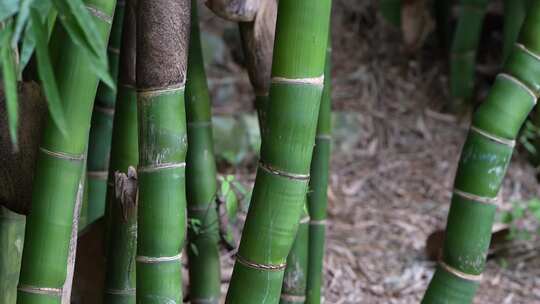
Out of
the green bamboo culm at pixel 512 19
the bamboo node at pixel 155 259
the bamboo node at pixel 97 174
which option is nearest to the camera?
the bamboo node at pixel 155 259

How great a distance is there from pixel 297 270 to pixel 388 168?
1312 mm

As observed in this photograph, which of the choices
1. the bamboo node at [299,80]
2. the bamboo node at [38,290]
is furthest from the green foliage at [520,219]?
the bamboo node at [38,290]

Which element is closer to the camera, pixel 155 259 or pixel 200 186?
pixel 155 259

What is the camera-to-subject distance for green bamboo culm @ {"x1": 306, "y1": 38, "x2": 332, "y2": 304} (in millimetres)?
1131

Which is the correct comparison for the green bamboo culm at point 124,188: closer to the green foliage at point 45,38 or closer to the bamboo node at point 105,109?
the bamboo node at point 105,109

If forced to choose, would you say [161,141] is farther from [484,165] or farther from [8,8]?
[484,165]

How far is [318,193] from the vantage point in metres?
1.17

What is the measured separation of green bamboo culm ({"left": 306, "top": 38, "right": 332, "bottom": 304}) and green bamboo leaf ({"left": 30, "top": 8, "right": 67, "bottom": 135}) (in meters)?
0.56

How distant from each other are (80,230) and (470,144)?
21.9 inches

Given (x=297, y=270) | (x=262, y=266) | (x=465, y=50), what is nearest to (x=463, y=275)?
(x=297, y=270)

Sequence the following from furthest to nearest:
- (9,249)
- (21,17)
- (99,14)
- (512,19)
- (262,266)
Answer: (512,19)
(9,249)
(262,266)
(99,14)
(21,17)

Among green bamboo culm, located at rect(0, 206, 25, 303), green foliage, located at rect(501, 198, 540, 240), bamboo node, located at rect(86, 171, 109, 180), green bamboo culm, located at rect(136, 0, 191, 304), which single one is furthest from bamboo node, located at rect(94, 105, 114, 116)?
green foliage, located at rect(501, 198, 540, 240)

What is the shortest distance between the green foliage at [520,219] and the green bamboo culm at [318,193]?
75 centimetres

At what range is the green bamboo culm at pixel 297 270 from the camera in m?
1.06
